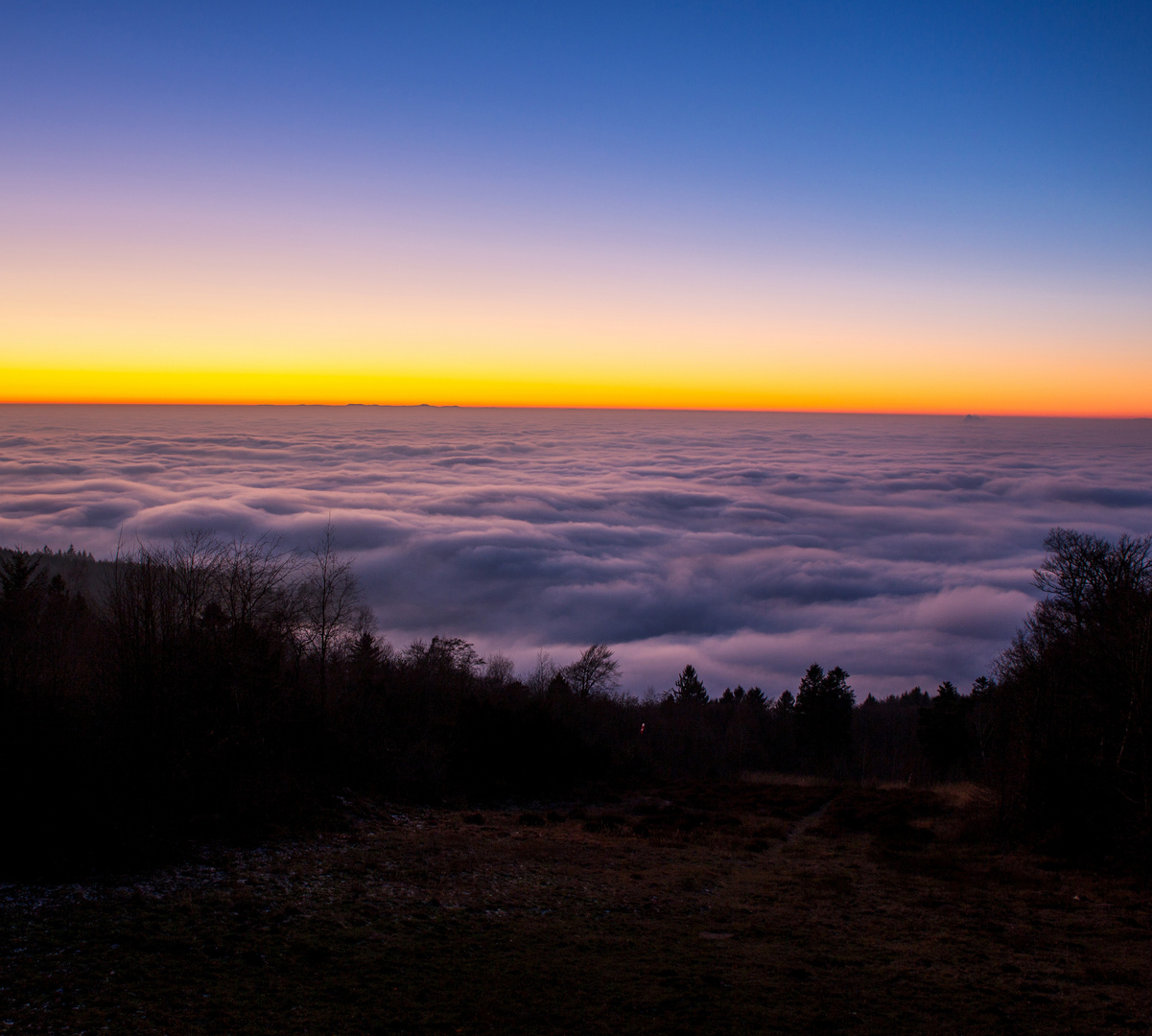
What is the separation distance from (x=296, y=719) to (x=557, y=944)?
18839 millimetres

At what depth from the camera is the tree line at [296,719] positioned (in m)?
18.6

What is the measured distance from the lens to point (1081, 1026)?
1080cm

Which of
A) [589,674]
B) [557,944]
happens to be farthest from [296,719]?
[589,674]

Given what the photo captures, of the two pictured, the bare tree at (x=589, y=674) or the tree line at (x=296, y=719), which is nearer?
the tree line at (x=296, y=719)

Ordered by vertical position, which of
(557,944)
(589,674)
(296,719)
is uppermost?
(557,944)

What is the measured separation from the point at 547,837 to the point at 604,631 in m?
108

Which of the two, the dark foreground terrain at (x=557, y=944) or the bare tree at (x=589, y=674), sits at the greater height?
the dark foreground terrain at (x=557, y=944)

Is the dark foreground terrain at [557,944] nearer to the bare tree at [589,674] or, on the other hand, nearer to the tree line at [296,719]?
the tree line at [296,719]

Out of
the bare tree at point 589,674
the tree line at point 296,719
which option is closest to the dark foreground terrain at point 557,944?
the tree line at point 296,719

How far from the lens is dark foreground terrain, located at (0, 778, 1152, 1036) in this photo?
1000 cm

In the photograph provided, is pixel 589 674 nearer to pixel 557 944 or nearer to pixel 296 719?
pixel 296 719

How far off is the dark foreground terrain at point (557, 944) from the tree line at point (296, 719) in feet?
9.11

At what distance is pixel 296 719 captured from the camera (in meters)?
28.7

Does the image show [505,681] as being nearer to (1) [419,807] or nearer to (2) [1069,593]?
(1) [419,807]
